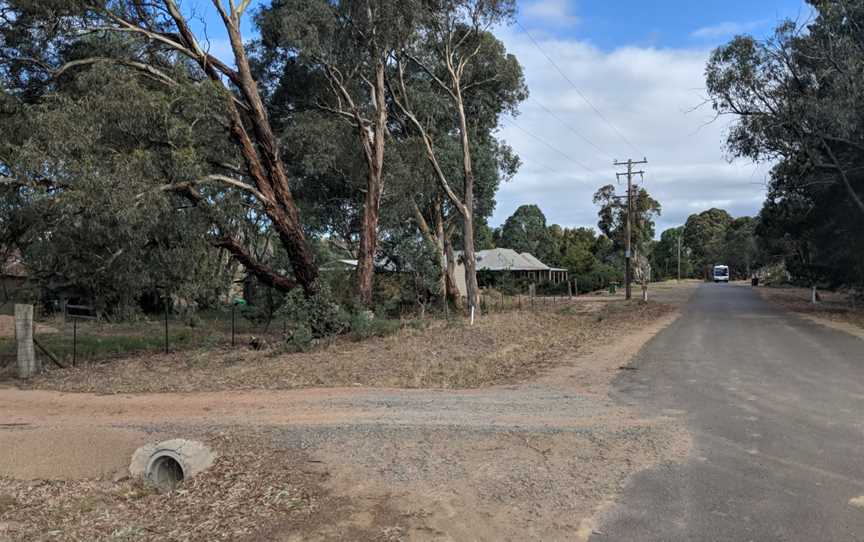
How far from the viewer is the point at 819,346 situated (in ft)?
51.9

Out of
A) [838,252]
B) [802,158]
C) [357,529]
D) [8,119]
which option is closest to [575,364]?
[357,529]

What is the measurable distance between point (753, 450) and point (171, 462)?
651cm

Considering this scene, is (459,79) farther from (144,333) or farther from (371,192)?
(144,333)

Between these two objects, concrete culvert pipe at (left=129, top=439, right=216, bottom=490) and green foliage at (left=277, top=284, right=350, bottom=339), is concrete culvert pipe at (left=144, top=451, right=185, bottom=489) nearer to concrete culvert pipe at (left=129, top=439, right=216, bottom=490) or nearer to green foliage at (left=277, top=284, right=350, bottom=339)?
concrete culvert pipe at (left=129, top=439, right=216, bottom=490)

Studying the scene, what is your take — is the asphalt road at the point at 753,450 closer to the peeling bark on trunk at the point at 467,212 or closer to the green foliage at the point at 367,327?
the green foliage at the point at 367,327

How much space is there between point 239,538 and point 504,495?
91.9 inches

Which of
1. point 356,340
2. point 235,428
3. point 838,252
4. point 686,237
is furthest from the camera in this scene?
point 686,237

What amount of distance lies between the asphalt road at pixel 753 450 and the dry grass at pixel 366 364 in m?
3.02

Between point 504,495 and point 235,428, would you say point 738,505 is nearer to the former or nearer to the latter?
point 504,495

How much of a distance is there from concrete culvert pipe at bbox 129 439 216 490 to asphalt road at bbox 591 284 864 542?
177 inches

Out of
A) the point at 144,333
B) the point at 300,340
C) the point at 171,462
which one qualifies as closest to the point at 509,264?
the point at 144,333

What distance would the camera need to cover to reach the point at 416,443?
300 inches

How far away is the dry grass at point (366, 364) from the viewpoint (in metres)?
12.6

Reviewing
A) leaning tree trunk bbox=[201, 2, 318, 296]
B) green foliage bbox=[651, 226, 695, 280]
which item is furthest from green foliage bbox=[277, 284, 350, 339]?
green foliage bbox=[651, 226, 695, 280]
